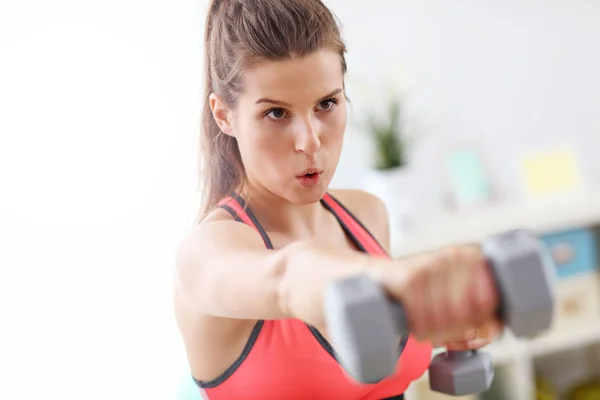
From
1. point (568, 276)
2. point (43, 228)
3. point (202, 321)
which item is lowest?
point (568, 276)

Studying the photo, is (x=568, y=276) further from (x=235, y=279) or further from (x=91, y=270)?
(x=235, y=279)

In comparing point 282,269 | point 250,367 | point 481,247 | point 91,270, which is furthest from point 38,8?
point 481,247

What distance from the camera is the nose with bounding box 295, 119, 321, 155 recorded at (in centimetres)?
52

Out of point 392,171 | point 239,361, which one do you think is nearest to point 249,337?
point 239,361

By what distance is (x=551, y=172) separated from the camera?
1.71m

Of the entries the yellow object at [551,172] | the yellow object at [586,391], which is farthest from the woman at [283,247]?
the yellow object at [586,391]

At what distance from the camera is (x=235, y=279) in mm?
456

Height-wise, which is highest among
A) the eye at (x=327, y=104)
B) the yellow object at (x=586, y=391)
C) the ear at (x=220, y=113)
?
the ear at (x=220, y=113)

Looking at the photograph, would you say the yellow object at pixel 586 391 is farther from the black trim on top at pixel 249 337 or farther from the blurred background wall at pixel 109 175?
the black trim on top at pixel 249 337

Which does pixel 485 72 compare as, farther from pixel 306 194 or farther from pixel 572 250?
pixel 306 194

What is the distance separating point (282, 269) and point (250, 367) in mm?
245

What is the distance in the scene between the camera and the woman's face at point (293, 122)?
52cm

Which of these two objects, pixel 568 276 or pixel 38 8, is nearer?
pixel 38 8

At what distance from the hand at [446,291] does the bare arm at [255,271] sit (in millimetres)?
28
